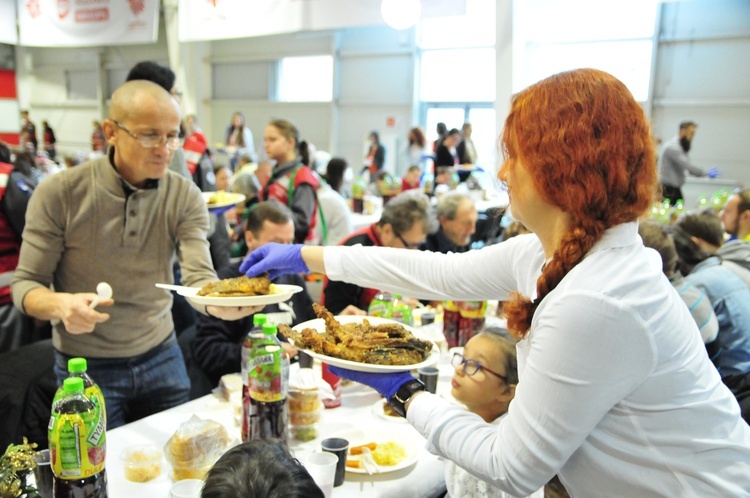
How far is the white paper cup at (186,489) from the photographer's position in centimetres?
146

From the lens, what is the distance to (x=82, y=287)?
2.06 metres

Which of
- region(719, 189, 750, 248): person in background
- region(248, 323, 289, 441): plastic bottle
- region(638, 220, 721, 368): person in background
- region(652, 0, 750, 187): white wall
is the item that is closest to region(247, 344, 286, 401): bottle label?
region(248, 323, 289, 441): plastic bottle

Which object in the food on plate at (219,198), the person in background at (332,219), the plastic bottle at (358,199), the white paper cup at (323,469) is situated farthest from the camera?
the plastic bottle at (358,199)

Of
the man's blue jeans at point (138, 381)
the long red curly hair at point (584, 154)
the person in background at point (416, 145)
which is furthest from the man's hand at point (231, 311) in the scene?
the person in background at point (416, 145)

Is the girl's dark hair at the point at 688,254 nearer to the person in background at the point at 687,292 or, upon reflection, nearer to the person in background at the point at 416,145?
the person in background at the point at 687,292

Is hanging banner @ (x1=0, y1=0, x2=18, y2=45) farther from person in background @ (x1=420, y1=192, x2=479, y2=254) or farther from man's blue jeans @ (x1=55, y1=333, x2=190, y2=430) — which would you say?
man's blue jeans @ (x1=55, y1=333, x2=190, y2=430)

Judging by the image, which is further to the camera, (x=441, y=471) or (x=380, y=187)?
(x=380, y=187)

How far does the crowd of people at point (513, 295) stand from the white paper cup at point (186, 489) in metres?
0.39

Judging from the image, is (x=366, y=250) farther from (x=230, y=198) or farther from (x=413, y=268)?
(x=230, y=198)

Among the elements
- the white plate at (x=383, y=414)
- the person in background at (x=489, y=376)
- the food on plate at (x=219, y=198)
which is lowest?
the white plate at (x=383, y=414)

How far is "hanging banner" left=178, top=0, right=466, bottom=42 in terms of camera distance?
571 cm

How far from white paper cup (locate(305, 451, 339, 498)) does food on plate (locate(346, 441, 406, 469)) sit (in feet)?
0.53

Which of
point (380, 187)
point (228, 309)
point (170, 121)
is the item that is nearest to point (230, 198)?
point (170, 121)

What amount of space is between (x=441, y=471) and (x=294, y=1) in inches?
227
